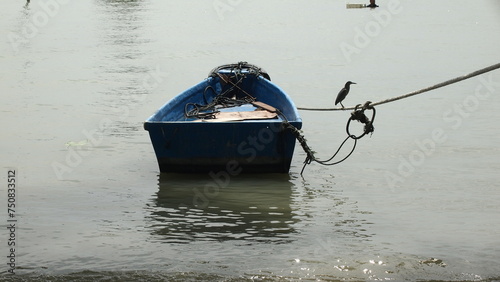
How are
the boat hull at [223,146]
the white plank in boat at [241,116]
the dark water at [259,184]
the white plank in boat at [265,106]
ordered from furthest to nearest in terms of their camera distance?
the white plank in boat at [265,106] → the white plank in boat at [241,116] → the boat hull at [223,146] → the dark water at [259,184]

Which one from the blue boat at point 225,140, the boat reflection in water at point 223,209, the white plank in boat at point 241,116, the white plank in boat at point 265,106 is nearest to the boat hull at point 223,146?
the blue boat at point 225,140

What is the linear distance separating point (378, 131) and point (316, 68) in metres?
9.63

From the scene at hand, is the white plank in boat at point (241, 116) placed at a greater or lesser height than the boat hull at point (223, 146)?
greater

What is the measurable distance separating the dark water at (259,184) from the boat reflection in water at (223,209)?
4 centimetres

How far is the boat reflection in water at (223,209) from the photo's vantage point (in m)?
9.41

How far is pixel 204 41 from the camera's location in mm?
34438

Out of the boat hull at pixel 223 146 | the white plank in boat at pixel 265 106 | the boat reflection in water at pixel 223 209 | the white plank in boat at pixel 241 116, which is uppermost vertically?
the white plank in boat at pixel 265 106

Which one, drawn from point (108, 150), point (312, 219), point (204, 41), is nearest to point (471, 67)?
point (204, 41)

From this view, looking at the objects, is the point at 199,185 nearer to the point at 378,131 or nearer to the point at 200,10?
the point at 378,131

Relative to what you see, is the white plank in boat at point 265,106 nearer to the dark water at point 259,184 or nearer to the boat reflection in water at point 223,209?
the dark water at point 259,184

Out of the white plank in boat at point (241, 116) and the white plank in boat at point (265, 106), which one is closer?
the white plank in boat at point (241, 116)

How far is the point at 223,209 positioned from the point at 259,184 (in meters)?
1.23

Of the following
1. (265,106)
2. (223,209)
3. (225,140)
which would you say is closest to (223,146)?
(225,140)

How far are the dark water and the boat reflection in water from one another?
0.11 ft
